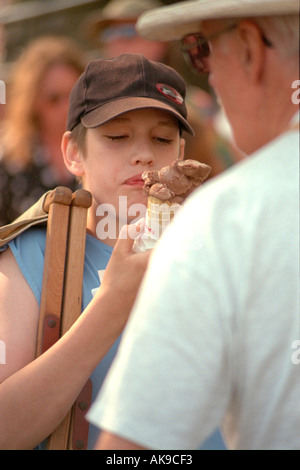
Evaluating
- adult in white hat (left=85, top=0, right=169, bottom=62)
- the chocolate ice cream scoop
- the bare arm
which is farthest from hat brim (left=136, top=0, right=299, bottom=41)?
adult in white hat (left=85, top=0, right=169, bottom=62)

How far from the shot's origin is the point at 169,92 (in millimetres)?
2189

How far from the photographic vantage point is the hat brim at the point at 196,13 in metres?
1.13

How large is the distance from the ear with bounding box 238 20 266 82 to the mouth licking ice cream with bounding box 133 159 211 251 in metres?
0.63

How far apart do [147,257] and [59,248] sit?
33 centimetres

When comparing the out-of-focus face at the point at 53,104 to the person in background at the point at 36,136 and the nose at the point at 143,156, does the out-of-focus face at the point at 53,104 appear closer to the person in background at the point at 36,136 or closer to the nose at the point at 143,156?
the person in background at the point at 36,136

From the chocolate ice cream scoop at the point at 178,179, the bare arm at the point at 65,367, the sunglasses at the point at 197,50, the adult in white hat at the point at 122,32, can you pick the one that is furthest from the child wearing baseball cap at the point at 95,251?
the adult in white hat at the point at 122,32

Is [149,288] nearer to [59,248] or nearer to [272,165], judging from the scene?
[272,165]

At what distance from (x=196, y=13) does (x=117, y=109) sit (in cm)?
83

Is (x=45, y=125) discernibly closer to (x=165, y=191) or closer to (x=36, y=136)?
(x=36, y=136)

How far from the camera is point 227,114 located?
4.17ft

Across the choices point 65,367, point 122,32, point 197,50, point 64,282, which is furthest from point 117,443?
point 122,32

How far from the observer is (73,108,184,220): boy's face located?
6.75ft

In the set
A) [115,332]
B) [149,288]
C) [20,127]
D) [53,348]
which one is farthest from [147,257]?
[20,127]

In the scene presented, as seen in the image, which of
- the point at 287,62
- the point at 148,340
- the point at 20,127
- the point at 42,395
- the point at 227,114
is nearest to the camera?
the point at 148,340
